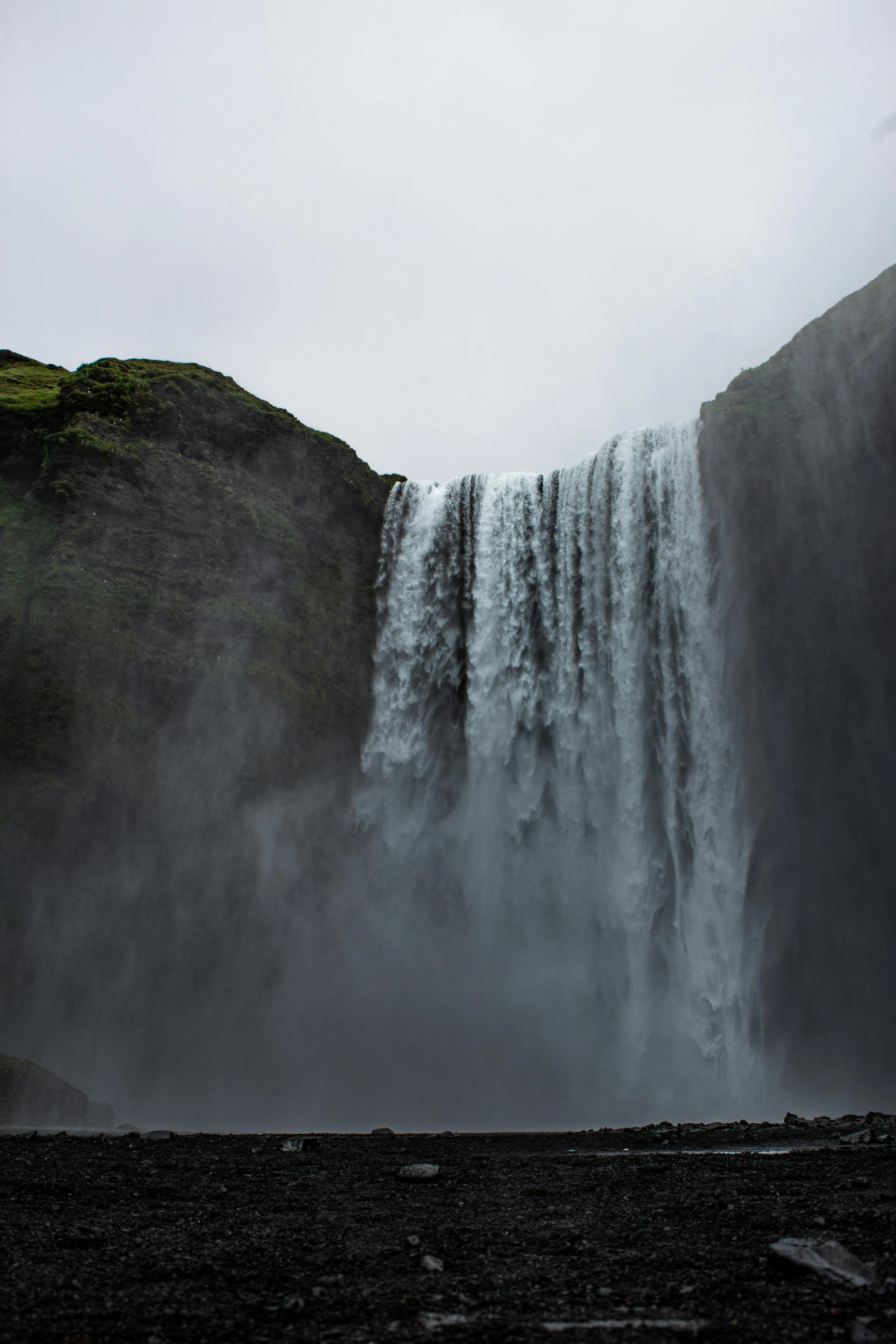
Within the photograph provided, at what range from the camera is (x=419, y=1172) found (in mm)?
7953

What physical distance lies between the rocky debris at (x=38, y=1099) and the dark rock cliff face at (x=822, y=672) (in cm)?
1450

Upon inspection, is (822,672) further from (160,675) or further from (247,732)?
(160,675)

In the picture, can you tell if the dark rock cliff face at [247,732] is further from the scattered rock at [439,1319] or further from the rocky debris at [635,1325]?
the rocky debris at [635,1325]

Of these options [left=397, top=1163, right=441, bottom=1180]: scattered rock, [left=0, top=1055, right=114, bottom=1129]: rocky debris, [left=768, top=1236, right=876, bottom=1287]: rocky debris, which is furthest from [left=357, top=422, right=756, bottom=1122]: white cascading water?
[left=768, top=1236, right=876, bottom=1287]: rocky debris

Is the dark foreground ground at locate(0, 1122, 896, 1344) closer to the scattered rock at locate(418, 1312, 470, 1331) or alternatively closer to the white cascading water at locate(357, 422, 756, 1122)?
the scattered rock at locate(418, 1312, 470, 1331)

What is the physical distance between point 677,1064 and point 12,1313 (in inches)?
665

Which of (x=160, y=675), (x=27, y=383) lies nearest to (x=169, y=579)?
(x=160, y=675)

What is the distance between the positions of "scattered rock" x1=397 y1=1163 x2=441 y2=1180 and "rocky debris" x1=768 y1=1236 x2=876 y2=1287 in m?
4.63

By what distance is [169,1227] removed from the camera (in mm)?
5395

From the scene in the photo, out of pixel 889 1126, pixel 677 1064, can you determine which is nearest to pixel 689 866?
pixel 677 1064

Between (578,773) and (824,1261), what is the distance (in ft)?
58.1

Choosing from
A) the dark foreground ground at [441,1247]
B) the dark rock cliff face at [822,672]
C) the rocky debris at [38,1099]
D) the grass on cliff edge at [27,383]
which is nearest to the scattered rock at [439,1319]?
the dark foreground ground at [441,1247]

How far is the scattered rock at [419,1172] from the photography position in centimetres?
787

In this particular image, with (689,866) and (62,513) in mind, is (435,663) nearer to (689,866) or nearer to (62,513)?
(689,866)
